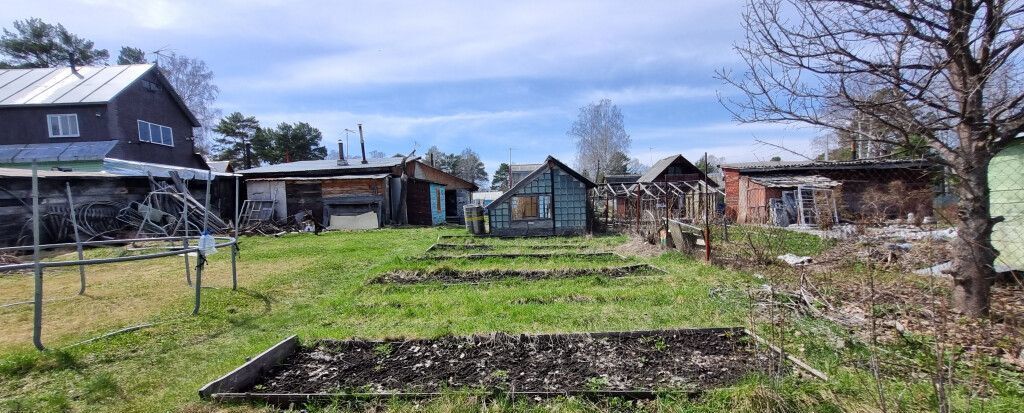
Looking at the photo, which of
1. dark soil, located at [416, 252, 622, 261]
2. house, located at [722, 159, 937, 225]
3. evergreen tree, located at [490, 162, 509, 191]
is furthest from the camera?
evergreen tree, located at [490, 162, 509, 191]

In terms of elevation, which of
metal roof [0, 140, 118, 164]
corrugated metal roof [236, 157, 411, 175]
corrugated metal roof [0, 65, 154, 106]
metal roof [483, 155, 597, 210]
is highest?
corrugated metal roof [0, 65, 154, 106]

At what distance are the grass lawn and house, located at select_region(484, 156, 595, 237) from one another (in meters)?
7.24

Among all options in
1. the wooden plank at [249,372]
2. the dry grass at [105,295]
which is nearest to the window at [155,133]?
the dry grass at [105,295]

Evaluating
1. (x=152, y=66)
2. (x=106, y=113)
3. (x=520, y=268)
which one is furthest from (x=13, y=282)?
(x=152, y=66)

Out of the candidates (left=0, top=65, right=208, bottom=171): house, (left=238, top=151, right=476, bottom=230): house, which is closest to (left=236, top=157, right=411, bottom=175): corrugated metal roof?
(left=238, top=151, right=476, bottom=230): house

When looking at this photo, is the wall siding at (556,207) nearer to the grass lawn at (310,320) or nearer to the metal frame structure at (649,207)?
the metal frame structure at (649,207)

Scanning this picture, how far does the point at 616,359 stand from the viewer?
4070 mm

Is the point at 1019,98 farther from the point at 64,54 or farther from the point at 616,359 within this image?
the point at 64,54

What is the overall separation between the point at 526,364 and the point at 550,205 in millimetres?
13512

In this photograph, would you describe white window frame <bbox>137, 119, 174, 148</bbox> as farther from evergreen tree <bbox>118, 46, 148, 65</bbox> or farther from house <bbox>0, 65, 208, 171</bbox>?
evergreen tree <bbox>118, 46, 148, 65</bbox>

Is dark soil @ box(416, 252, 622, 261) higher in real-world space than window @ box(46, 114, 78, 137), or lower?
lower

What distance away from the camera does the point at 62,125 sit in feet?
67.4

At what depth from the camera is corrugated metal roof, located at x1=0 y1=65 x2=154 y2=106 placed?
20.5 meters

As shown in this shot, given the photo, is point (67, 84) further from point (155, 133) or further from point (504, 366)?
point (504, 366)
